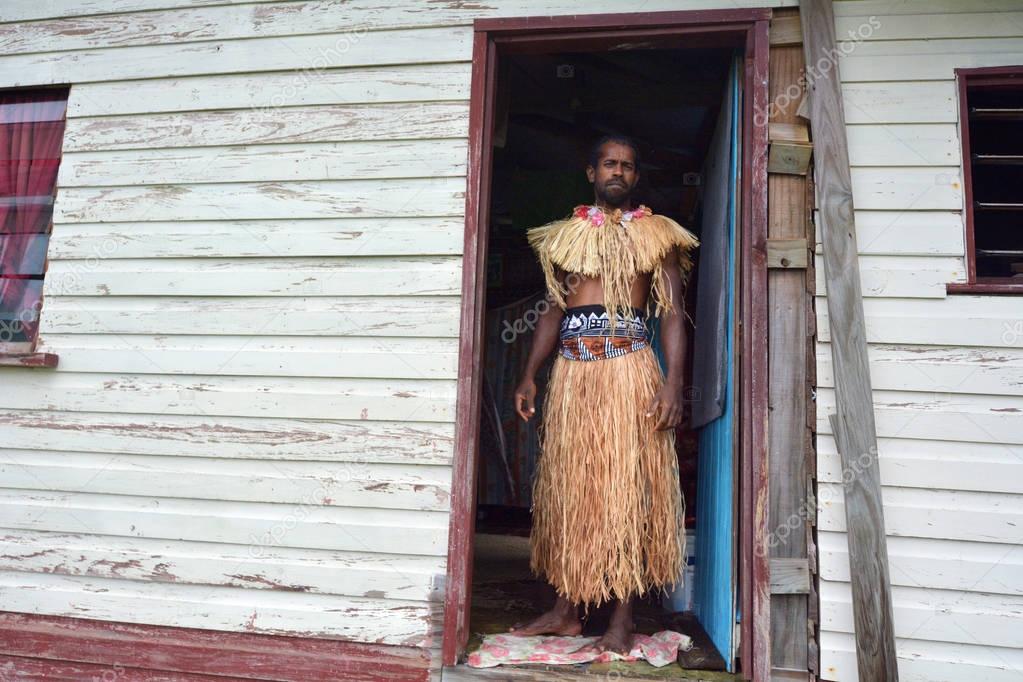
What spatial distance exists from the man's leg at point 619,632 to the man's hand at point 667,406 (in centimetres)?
73

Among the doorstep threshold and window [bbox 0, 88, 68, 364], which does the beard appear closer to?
the doorstep threshold

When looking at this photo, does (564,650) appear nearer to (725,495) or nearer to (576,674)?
(576,674)

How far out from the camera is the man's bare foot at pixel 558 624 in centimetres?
324

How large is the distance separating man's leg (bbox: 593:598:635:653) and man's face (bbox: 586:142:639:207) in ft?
5.64

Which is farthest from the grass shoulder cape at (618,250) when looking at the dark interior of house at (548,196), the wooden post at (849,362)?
the dark interior of house at (548,196)

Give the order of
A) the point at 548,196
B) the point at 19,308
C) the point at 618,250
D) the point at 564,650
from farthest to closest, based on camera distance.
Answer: the point at 548,196 < the point at 19,308 < the point at 618,250 < the point at 564,650

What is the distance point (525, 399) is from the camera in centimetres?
334

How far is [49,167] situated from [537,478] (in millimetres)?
2741

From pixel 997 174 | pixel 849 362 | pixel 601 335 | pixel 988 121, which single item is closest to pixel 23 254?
pixel 601 335

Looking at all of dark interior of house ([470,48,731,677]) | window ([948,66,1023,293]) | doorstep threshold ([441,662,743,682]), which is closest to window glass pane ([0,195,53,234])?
dark interior of house ([470,48,731,677])

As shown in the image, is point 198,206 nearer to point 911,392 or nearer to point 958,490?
point 911,392

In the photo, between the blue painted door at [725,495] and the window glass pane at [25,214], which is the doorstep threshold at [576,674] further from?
the window glass pane at [25,214]

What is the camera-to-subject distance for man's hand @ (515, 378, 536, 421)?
332 cm

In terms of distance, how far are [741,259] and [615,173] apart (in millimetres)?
697
